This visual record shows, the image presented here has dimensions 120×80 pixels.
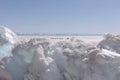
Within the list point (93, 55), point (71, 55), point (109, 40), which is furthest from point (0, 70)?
point (109, 40)

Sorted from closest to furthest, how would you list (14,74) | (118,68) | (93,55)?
(118,68)
(93,55)
(14,74)

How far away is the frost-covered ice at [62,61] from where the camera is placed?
24.0ft

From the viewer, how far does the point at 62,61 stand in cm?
903

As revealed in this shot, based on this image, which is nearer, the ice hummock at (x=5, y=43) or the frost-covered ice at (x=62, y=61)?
the frost-covered ice at (x=62, y=61)

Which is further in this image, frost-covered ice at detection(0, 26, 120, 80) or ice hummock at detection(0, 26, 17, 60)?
ice hummock at detection(0, 26, 17, 60)

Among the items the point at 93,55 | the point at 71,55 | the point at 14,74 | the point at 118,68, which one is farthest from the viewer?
the point at 14,74

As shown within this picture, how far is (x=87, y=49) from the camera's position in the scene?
8484mm

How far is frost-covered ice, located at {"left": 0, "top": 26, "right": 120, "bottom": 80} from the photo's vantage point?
24.0ft

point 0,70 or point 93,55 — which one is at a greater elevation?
point 93,55

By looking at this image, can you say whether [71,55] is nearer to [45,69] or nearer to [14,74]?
[45,69]

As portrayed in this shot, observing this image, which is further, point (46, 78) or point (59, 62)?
point (59, 62)

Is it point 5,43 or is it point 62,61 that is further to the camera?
point 5,43

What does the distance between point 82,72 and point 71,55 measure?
0.78m

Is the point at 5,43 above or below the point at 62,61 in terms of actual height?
above
